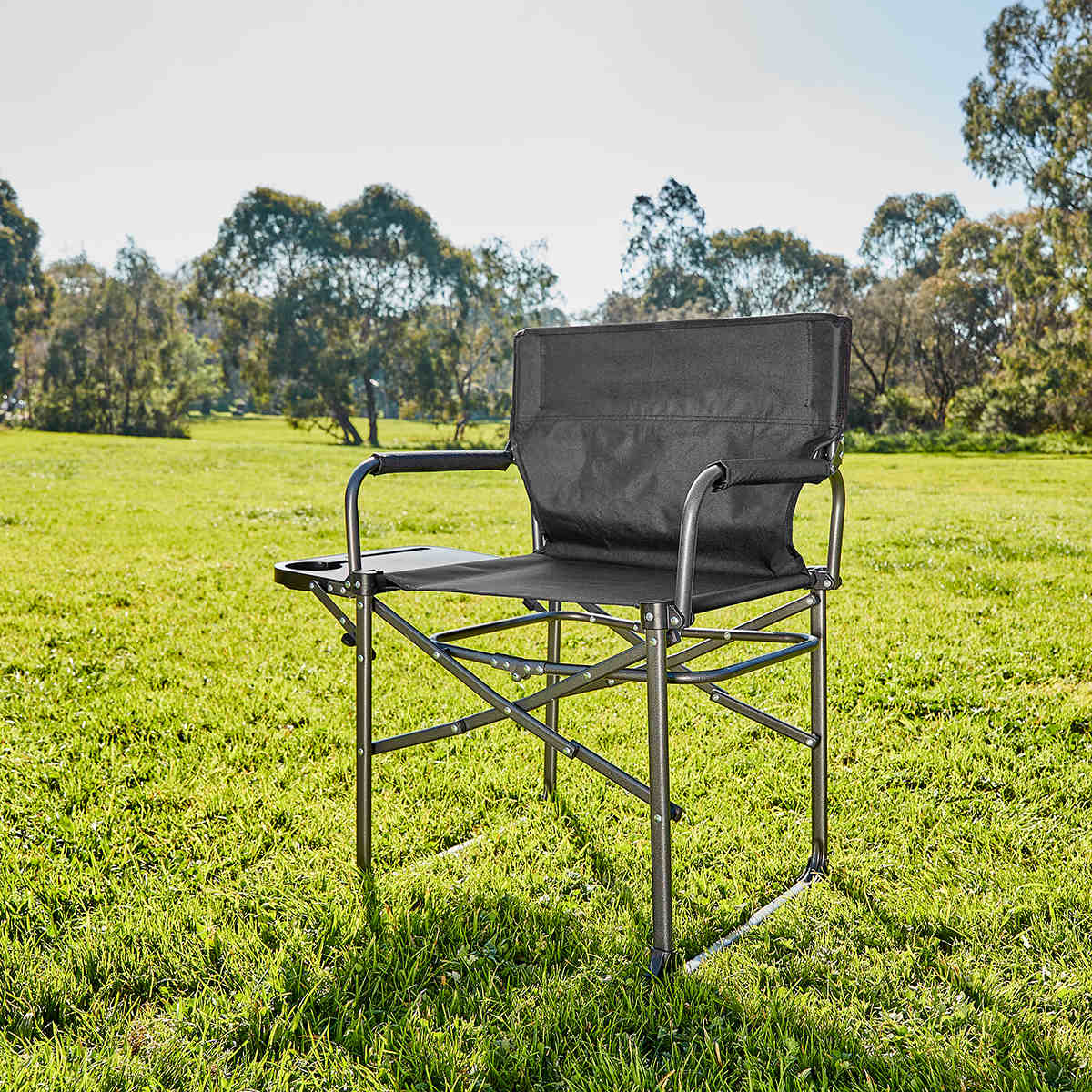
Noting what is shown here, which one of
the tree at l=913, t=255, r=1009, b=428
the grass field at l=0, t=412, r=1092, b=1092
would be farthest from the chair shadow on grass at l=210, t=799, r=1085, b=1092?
the tree at l=913, t=255, r=1009, b=428

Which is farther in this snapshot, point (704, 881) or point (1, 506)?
point (1, 506)

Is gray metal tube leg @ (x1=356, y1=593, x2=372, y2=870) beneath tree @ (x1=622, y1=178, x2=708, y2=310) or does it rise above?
beneath

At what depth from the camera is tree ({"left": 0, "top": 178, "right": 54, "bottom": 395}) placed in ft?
93.7

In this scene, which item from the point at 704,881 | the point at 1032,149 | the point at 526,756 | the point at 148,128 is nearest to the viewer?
the point at 704,881

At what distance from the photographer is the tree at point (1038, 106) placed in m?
19.8

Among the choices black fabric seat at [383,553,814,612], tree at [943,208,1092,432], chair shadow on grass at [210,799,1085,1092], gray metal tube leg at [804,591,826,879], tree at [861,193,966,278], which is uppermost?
tree at [861,193,966,278]

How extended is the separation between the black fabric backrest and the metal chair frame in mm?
104

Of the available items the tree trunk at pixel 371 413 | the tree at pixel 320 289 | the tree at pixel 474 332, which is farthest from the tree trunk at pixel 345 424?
the tree at pixel 474 332

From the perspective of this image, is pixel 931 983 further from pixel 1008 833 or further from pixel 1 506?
pixel 1 506

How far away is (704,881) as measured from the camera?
2.04m

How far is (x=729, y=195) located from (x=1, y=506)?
34564mm

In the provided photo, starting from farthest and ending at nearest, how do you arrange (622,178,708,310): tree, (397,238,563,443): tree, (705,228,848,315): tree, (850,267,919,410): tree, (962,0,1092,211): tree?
(705,228,848,315): tree → (622,178,708,310): tree → (397,238,563,443): tree → (850,267,919,410): tree → (962,0,1092,211): tree

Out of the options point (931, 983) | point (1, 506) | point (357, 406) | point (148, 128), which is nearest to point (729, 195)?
point (357, 406)

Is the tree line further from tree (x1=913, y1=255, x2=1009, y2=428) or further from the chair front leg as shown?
the chair front leg
